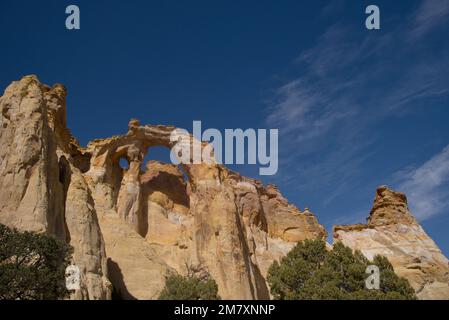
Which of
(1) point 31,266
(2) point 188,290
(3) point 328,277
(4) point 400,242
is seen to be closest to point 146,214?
(3) point 328,277

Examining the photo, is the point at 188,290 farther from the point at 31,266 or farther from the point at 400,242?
the point at 400,242

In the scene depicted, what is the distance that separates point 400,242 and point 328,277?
37.3 meters

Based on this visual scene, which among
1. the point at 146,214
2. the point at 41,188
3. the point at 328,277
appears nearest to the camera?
the point at 328,277

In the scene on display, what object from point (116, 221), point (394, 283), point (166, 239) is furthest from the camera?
point (166, 239)

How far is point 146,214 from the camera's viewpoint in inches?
2069

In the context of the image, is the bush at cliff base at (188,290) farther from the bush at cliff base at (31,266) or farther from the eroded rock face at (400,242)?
the eroded rock face at (400,242)

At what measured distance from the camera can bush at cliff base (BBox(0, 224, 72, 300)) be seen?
22.8 meters

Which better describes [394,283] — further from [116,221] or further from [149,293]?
[116,221]

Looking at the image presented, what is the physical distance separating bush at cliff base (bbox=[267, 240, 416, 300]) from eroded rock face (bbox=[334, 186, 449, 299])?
27.1m

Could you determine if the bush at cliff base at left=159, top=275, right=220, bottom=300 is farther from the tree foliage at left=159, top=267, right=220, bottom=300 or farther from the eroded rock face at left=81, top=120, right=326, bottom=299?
the eroded rock face at left=81, top=120, right=326, bottom=299

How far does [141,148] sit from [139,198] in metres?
5.25

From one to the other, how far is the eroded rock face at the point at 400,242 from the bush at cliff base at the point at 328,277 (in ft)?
88.8
